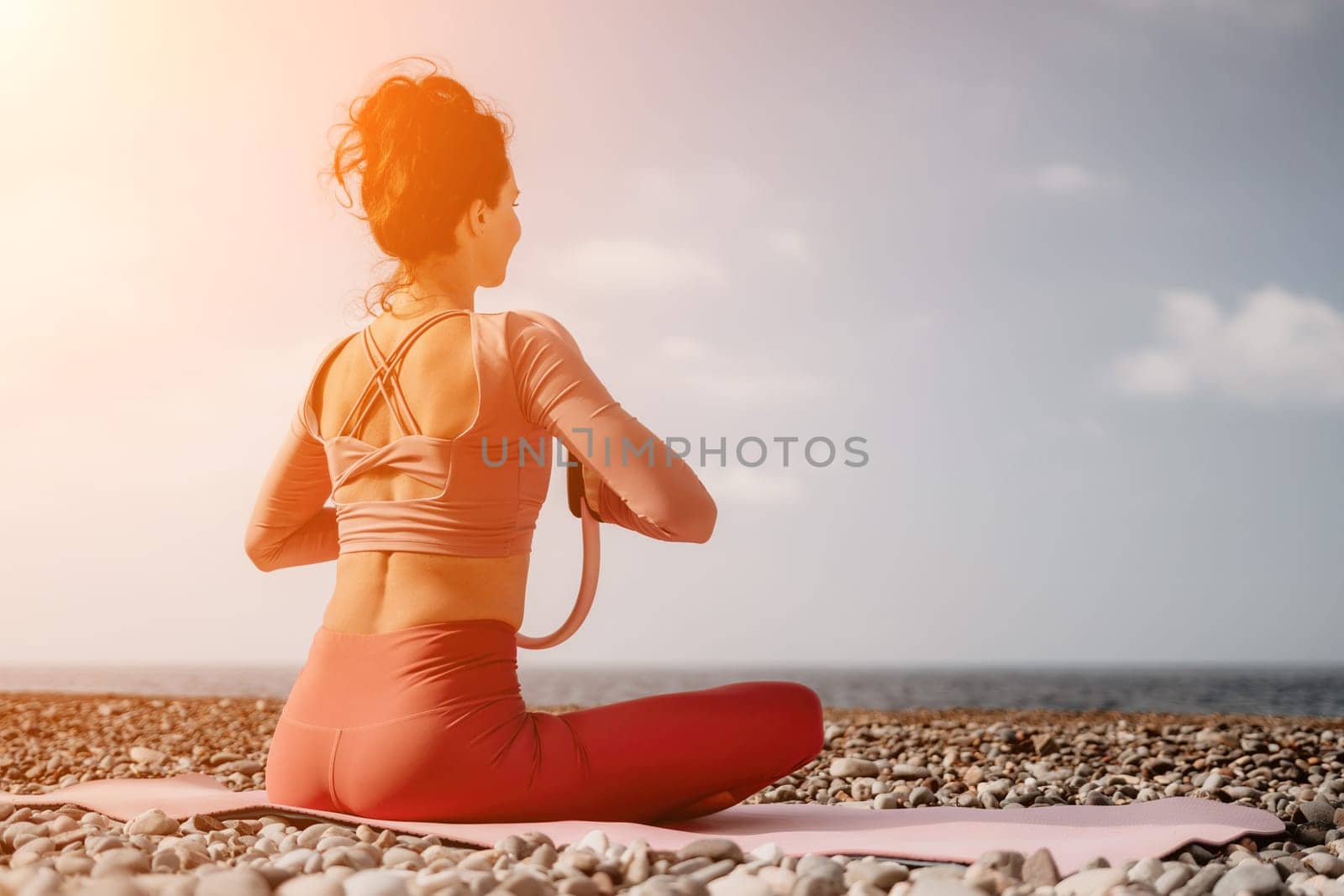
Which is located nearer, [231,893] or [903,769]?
[231,893]

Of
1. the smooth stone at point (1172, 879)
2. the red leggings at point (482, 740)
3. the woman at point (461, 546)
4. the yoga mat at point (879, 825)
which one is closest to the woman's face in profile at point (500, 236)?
the woman at point (461, 546)

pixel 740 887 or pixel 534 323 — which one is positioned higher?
pixel 534 323

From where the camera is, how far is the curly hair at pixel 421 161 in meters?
3.06

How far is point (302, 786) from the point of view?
2953 mm

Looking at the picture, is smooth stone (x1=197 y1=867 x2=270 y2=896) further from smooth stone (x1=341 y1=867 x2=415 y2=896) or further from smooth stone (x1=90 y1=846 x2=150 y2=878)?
smooth stone (x1=90 y1=846 x2=150 y2=878)

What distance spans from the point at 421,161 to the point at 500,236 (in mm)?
298

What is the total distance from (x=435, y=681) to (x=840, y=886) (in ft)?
3.75

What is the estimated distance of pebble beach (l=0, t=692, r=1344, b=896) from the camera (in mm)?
2119

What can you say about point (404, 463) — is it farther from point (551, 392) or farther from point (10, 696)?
point (10, 696)

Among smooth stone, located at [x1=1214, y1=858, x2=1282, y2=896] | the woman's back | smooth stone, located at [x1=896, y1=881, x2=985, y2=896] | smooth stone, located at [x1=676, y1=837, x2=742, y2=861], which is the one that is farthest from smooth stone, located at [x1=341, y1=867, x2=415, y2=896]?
smooth stone, located at [x1=1214, y1=858, x2=1282, y2=896]

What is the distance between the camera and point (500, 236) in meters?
3.16

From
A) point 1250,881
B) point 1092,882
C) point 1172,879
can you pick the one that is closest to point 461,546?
point 1092,882

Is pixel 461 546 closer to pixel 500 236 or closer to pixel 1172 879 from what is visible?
pixel 500 236

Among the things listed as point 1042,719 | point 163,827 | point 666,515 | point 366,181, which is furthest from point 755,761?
point 1042,719
